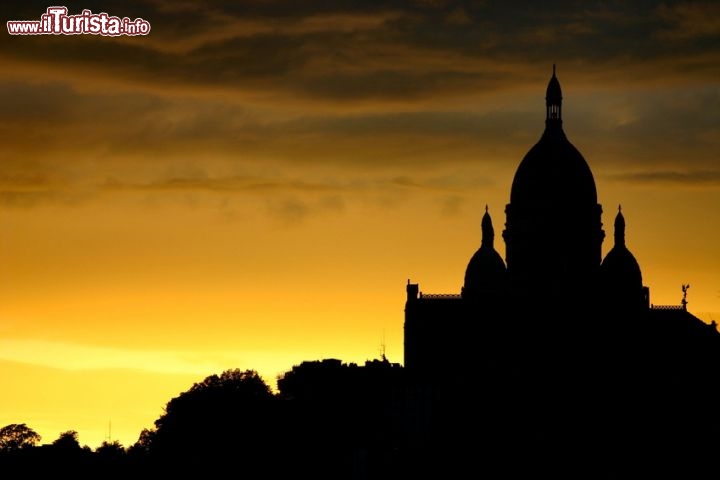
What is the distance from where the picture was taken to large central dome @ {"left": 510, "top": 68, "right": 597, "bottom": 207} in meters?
174

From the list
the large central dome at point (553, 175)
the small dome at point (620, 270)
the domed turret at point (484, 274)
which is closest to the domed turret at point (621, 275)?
the small dome at point (620, 270)

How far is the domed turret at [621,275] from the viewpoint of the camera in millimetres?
165625

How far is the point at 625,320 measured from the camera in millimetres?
165750

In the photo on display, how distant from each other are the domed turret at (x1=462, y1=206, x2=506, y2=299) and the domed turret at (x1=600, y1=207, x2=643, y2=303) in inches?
366

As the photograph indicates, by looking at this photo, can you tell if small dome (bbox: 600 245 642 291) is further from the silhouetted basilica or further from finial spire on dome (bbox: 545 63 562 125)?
finial spire on dome (bbox: 545 63 562 125)

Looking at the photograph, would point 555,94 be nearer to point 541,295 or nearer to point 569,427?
point 541,295

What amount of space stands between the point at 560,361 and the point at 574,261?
1774 cm

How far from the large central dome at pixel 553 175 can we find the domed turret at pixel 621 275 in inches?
253

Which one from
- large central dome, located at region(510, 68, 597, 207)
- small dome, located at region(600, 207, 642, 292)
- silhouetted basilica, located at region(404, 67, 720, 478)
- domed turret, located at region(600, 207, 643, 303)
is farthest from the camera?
large central dome, located at region(510, 68, 597, 207)

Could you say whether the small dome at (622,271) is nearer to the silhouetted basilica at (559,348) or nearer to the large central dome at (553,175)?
the silhouetted basilica at (559,348)

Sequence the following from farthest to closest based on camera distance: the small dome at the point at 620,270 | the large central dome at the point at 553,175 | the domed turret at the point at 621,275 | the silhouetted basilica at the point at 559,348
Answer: the large central dome at the point at 553,175, the small dome at the point at 620,270, the domed turret at the point at 621,275, the silhouetted basilica at the point at 559,348

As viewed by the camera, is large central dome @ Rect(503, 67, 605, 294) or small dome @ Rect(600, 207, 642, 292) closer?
small dome @ Rect(600, 207, 642, 292)

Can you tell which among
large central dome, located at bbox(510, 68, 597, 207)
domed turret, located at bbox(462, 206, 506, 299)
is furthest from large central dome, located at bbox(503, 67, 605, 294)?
domed turret, located at bbox(462, 206, 506, 299)

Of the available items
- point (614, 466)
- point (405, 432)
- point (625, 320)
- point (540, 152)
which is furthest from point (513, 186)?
point (614, 466)
